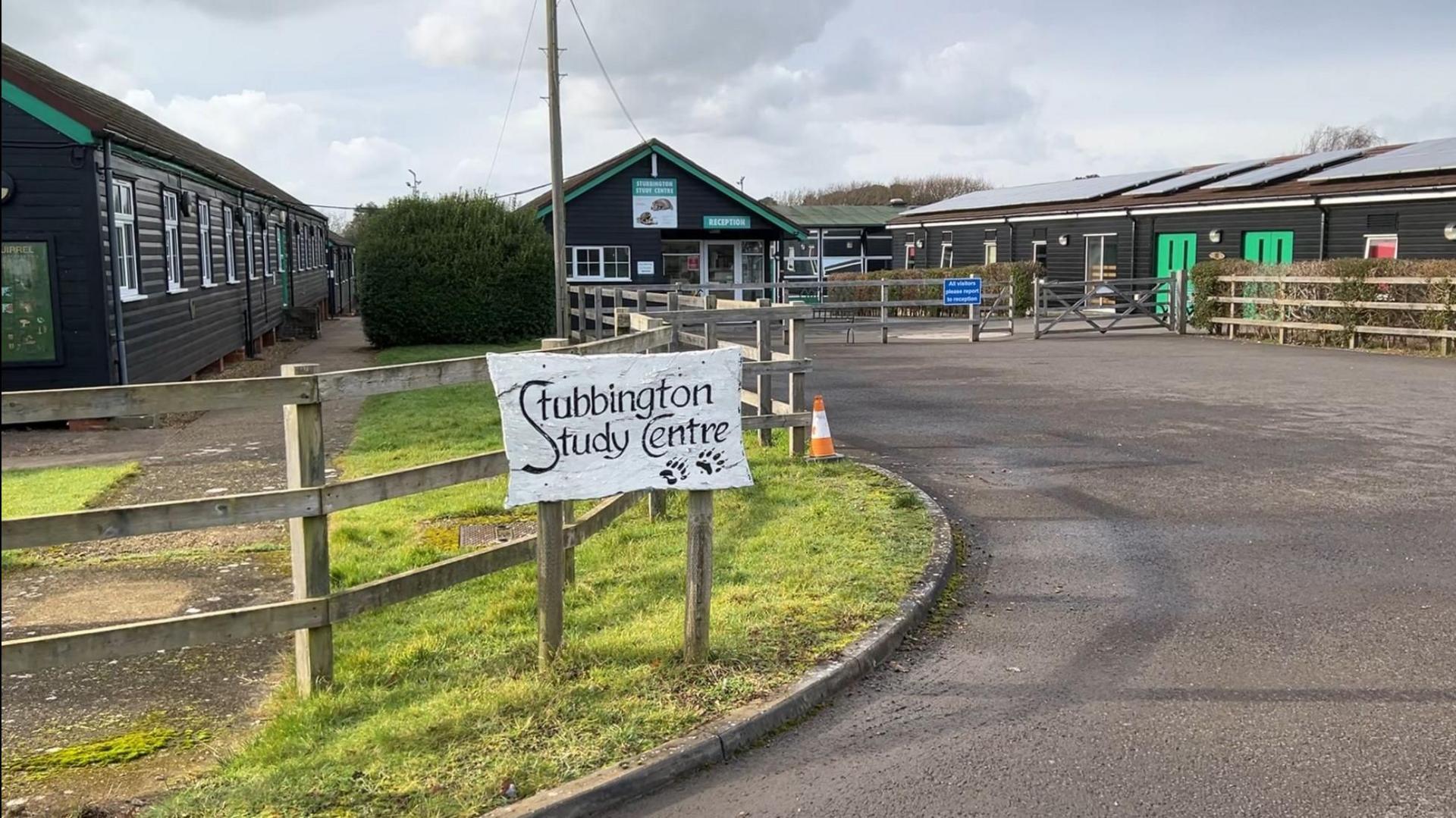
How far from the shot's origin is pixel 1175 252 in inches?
1253

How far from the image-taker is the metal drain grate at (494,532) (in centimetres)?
750

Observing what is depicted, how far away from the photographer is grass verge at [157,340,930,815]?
396 centimetres

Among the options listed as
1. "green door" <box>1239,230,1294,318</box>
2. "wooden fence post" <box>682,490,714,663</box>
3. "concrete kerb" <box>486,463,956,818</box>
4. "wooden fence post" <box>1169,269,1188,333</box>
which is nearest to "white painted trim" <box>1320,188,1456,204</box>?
"green door" <box>1239,230,1294,318</box>

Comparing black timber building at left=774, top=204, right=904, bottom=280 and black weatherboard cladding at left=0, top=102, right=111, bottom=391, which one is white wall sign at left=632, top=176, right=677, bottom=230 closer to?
black timber building at left=774, top=204, right=904, bottom=280

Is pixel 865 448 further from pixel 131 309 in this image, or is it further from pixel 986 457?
pixel 131 309

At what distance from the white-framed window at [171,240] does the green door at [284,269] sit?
12202 mm

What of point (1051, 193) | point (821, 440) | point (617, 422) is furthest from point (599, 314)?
point (1051, 193)

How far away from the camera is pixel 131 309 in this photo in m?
14.2

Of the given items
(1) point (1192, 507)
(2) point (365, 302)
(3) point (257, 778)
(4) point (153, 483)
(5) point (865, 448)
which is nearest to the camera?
(3) point (257, 778)

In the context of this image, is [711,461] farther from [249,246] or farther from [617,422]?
[249,246]

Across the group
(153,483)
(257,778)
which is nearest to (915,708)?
(257,778)

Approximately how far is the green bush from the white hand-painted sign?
2090cm

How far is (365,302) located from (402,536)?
60.2 ft

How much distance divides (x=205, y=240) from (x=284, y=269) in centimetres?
1116
